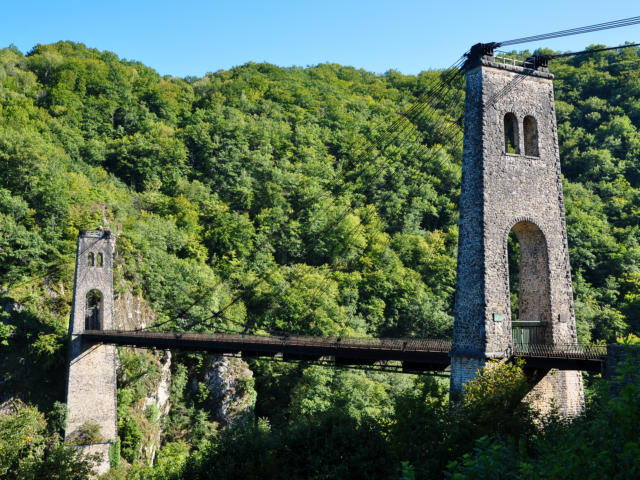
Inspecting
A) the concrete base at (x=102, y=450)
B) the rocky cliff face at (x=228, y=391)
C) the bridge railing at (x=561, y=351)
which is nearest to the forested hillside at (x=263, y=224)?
the rocky cliff face at (x=228, y=391)

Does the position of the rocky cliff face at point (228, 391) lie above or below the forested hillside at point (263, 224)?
below

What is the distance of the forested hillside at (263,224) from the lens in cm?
2380

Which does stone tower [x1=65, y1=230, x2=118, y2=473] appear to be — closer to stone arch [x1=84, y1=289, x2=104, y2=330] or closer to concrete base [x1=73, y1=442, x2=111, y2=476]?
concrete base [x1=73, y1=442, x2=111, y2=476]

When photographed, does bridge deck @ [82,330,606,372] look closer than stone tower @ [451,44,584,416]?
Yes

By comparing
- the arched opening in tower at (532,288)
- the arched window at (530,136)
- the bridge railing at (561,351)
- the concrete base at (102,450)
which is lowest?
the concrete base at (102,450)

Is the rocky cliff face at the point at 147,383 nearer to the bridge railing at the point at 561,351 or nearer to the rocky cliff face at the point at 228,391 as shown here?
the rocky cliff face at the point at 228,391

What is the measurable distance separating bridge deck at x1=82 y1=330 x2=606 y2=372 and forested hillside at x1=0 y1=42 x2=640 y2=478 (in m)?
1.48

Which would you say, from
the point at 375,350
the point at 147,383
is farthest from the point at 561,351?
the point at 147,383

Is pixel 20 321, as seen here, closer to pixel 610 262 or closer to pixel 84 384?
pixel 84 384

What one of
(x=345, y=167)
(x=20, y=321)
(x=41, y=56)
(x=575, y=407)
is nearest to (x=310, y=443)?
(x=575, y=407)

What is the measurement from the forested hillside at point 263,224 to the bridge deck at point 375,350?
4.85ft

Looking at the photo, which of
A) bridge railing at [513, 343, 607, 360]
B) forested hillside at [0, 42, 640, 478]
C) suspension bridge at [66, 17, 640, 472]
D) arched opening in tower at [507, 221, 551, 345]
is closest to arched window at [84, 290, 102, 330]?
forested hillside at [0, 42, 640, 478]

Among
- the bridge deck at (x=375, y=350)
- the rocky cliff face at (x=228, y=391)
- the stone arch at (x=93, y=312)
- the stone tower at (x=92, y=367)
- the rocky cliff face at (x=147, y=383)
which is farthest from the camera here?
the rocky cliff face at (x=228, y=391)

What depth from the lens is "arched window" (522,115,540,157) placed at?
14039 millimetres
